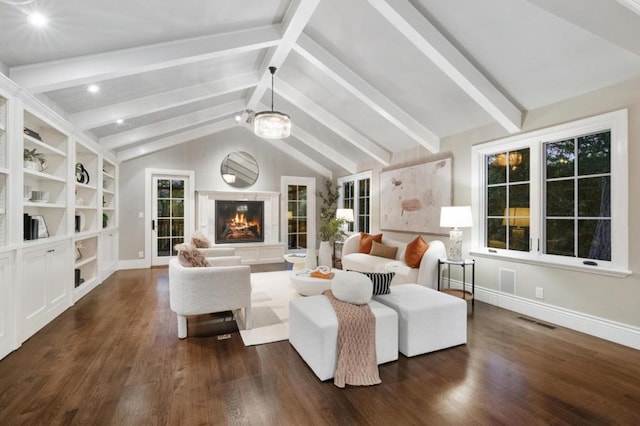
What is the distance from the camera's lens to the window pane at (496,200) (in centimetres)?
398

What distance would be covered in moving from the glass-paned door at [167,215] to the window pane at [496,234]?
5.94 metres

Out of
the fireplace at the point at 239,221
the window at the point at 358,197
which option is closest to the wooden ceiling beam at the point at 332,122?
the window at the point at 358,197

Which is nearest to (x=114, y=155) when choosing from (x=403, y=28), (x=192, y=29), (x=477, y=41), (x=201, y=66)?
(x=201, y=66)

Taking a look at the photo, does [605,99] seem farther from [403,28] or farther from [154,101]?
[154,101]

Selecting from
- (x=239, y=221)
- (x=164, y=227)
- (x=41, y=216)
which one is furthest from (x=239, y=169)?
(x=41, y=216)

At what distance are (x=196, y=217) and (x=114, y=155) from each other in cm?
197

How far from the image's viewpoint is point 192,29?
3.02 meters

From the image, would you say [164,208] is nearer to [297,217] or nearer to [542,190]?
[297,217]

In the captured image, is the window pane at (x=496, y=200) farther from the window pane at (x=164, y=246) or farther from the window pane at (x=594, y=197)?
the window pane at (x=164, y=246)

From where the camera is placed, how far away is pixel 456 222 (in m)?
3.92

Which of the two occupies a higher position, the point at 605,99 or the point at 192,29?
the point at 192,29

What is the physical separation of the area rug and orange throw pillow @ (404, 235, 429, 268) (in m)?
1.69

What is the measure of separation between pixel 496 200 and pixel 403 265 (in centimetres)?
151

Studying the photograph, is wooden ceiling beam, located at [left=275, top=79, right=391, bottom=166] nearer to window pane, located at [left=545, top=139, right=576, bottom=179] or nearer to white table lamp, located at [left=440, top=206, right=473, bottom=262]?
white table lamp, located at [left=440, top=206, right=473, bottom=262]
